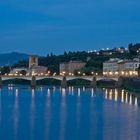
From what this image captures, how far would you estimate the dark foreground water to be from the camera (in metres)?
17.8

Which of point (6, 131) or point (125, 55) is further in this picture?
point (125, 55)

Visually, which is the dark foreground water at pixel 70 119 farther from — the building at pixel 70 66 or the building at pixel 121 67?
A: the building at pixel 70 66

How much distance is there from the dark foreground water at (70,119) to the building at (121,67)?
21.6 meters

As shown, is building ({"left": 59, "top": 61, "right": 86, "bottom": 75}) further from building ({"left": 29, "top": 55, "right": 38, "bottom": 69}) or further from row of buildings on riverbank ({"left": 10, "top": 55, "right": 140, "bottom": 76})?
building ({"left": 29, "top": 55, "right": 38, "bottom": 69})

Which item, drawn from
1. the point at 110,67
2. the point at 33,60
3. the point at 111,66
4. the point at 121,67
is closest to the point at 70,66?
the point at 111,66

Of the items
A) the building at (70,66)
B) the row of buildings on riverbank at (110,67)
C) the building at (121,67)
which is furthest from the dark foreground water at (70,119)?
the building at (70,66)

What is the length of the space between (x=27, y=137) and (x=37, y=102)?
10869 mm

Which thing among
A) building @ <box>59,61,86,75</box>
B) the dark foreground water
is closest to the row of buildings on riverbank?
building @ <box>59,61,86,75</box>

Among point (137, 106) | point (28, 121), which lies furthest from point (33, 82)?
point (28, 121)

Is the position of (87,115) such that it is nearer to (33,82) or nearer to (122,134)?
(122,134)

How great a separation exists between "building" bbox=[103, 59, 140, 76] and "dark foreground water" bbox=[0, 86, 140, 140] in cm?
2157

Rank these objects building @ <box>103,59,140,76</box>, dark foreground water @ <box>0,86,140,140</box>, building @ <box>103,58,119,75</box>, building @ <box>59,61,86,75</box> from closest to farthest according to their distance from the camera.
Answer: dark foreground water @ <box>0,86,140,140</box>, building @ <box>103,59,140,76</box>, building @ <box>103,58,119,75</box>, building @ <box>59,61,86,75</box>

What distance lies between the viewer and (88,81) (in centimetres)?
4916

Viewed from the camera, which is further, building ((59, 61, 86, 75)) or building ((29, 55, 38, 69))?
building ((29, 55, 38, 69))
